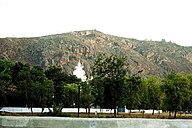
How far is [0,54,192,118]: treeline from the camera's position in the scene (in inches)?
2314

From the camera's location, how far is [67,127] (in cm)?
2309

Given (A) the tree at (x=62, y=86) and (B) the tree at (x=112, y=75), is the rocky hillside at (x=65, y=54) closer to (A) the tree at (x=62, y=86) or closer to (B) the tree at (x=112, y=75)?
(A) the tree at (x=62, y=86)

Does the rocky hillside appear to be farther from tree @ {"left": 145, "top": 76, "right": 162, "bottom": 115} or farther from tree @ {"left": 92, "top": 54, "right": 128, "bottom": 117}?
tree @ {"left": 92, "top": 54, "right": 128, "bottom": 117}

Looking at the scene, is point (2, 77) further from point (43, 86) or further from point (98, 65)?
point (98, 65)

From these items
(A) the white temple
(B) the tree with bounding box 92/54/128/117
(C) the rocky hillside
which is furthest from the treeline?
(C) the rocky hillside

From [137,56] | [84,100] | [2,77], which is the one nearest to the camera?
[2,77]

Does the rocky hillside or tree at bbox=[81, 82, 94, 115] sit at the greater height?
the rocky hillside

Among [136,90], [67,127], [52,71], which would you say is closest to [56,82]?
[52,71]

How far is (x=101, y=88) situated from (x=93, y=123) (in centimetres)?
3859

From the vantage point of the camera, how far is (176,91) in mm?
63656

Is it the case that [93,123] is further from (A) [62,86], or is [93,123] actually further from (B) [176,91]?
(A) [62,86]

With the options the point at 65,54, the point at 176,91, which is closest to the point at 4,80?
the point at 176,91

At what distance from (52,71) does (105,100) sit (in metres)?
23.4

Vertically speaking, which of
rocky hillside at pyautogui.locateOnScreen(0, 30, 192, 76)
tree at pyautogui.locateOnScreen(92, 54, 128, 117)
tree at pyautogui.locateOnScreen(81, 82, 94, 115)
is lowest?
tree at pyautogui.locateOnScreen(81, 82, 94, 115)
